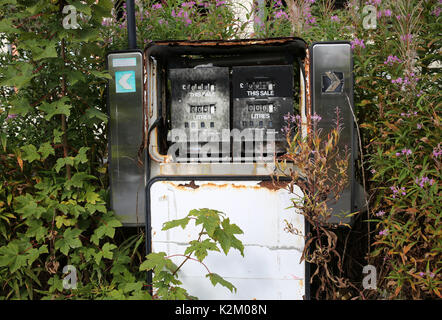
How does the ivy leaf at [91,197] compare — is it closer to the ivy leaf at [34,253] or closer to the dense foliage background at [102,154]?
the dense foliage background at [102,154]

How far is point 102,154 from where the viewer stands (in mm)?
2793

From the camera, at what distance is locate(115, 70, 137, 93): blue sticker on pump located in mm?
2371

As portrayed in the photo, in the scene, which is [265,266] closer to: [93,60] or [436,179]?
[436,179]

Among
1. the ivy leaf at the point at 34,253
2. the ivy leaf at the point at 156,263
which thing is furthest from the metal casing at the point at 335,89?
the ivy leaf at the point at 34,253

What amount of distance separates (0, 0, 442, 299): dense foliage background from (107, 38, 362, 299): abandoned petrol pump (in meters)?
0.21

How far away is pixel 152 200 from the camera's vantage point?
2254 mm

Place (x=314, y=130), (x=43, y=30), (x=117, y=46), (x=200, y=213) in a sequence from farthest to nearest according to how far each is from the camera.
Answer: (x=117, y=46) → (x=43, y=30) → (x=314, y=130) → (x=200, y=213)

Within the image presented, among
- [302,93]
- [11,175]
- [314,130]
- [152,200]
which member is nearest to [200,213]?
[152,200]

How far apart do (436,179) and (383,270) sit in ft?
2.31

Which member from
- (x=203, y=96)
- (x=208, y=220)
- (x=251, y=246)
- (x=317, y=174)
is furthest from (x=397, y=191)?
(x=203, y=96)

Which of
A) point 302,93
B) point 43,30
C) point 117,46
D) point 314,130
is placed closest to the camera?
point 314,130

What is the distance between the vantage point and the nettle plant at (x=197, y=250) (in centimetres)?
187

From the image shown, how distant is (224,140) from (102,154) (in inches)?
38.2

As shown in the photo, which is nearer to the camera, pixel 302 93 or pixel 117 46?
pixel 302 93
